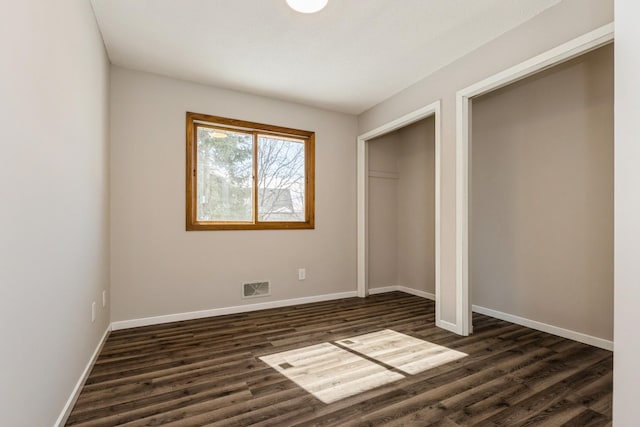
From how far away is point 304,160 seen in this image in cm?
417

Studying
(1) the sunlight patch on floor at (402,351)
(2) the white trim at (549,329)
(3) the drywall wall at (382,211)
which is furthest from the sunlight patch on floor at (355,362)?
Answer: (3) the drywall wall at (382,211)

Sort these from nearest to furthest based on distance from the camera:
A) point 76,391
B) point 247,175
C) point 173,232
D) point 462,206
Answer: point 76,391
point 462,206
point 173,232
point 247,175

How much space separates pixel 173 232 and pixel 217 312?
1.00 meters

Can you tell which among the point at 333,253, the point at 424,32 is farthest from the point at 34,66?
the point at 333,253

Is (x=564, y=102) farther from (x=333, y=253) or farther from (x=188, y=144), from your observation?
(x=188, y=144)

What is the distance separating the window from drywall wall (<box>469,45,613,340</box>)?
2.10 metres

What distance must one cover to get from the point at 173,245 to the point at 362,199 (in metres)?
2.44

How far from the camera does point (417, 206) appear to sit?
4520mm

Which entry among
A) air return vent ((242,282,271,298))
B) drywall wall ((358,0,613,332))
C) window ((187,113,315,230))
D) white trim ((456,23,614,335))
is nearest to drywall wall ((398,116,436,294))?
drywall wall ((358,0,613,332))

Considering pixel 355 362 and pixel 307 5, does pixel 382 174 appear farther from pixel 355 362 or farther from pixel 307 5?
pixel 355 362

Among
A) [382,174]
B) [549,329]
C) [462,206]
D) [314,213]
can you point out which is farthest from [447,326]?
[382,174]

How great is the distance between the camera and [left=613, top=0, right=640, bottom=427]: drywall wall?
1.26 meters

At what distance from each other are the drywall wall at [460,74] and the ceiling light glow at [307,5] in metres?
1.50

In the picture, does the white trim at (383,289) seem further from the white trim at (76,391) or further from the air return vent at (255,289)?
the white trim at (76,391)
